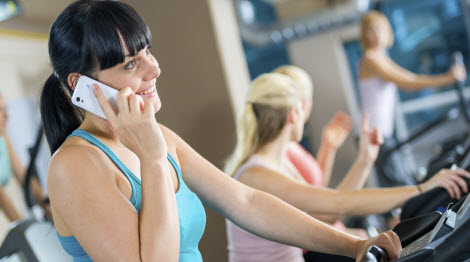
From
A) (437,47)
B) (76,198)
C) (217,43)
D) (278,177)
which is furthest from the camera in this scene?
(437,47)

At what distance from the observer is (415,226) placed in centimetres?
99

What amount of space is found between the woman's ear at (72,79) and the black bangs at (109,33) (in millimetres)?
57

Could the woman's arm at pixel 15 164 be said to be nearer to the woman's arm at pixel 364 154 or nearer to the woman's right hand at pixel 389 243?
the woman's arm at pixel 364 154

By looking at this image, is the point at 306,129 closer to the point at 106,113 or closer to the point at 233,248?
the point at 233,248

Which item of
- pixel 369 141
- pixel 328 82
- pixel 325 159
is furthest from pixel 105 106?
pixel 328 82

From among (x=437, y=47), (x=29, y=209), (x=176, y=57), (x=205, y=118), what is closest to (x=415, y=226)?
(x=205, y=118)

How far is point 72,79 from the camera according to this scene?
1055 millimetres

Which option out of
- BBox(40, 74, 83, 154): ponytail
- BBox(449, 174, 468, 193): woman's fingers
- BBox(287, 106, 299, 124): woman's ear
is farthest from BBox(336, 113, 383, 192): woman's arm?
BBox(40, 74, 83, 154): ponytail

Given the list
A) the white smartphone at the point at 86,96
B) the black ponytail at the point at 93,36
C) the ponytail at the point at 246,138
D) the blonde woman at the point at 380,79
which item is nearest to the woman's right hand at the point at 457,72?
the blonde woman at the point at 380,79

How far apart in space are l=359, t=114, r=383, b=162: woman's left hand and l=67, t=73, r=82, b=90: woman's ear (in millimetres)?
1328

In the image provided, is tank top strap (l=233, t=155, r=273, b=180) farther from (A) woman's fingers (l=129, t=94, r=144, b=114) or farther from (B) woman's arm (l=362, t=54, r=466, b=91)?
(B) woman's arm (l=362, t=54, r=466, b=91)

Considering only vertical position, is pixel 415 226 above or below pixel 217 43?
below

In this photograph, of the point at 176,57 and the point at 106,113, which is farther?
the point at 176,57

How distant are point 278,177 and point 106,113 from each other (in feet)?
2.62
